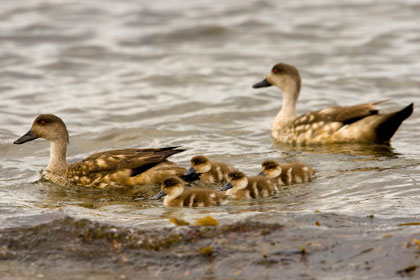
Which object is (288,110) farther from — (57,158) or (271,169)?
(57,158)

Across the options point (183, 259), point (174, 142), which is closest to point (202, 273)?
point (183, 259)

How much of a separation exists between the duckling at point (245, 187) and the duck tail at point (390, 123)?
294cm

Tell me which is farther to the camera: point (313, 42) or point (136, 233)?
point (313, 42)

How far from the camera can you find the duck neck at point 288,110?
10.8 m

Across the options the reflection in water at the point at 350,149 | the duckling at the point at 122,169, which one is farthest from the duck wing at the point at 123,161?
the reflection in water at the point at 350,149

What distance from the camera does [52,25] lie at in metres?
18.5

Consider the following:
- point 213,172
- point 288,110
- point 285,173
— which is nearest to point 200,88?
point 288,110

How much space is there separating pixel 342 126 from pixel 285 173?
250cm

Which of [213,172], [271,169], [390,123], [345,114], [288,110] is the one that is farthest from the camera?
[288,110]

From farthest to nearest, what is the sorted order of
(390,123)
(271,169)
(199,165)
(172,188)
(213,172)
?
(390,123)
(213,172)
(199,165)
(271,169)
(172,188)

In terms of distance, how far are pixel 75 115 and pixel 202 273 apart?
776cm

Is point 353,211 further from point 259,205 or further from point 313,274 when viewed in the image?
point 313,274

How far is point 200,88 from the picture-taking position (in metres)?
13.9

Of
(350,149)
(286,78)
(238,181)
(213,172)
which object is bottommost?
(350,149)
